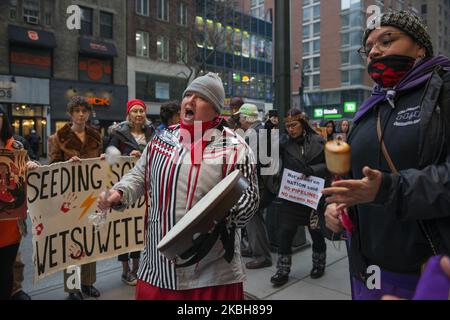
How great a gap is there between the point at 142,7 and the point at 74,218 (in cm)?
2712

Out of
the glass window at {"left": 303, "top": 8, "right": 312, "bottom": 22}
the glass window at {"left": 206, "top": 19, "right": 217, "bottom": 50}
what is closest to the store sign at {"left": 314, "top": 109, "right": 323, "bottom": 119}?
the glass window at {"left": 303, "top": 8, "right": 312, "bottom": 22}

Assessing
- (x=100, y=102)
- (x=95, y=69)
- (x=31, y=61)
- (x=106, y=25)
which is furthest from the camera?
(x=95, y=69)

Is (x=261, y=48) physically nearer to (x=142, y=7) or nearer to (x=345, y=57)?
(x=345, y=57)

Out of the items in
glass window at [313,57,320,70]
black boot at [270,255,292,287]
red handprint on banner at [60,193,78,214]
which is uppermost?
glass window at [313,57,320,70]

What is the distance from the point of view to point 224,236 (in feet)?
6.40

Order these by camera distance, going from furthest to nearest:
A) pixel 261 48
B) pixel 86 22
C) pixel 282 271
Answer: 1. pixel 261 48
2. pixel 86 22
3. pixel 282 271

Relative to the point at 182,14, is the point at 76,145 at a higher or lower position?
lower

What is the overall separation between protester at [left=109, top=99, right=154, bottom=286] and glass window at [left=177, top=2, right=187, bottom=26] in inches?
1062

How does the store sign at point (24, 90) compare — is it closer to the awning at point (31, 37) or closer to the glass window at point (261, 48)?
the awning at point (31, 37)

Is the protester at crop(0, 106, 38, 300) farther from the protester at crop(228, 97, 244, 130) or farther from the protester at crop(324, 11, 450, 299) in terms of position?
the protester at crop(228, 97, 244, 130)

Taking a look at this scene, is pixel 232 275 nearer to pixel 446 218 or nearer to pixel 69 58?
pixel 446 218

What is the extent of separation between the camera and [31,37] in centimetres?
2188

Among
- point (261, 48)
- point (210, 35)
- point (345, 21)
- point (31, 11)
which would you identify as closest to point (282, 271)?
point (31, 11)

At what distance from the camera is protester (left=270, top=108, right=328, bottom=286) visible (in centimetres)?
420
